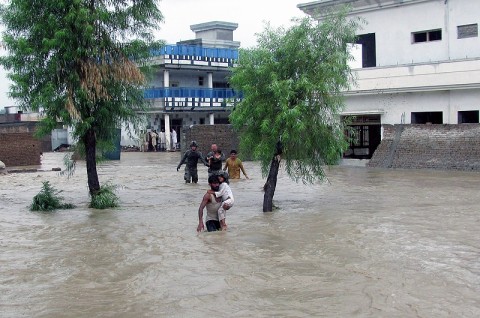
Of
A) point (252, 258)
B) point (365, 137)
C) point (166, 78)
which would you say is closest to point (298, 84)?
point (252, 258)

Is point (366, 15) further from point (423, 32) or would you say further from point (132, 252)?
point (132, 252)

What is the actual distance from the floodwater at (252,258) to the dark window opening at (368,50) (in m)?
13.6

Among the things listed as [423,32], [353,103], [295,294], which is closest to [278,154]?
[295,294]

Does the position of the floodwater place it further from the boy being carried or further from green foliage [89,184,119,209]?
the boy being carried

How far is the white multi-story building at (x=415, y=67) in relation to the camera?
79.6 feet

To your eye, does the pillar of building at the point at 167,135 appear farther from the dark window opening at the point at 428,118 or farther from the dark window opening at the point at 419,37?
the dark window opening at the point at 428,118

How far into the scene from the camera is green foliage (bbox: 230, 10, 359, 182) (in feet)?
40.5

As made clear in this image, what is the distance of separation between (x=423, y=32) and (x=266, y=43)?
1643 cm

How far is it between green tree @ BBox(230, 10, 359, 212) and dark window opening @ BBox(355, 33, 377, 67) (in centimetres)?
1656

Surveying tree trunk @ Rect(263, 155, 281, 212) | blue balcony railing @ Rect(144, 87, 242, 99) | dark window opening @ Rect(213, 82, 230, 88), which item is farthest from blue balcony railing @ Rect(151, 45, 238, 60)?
tree trunk @ Rect(263, 155, 281, 212)

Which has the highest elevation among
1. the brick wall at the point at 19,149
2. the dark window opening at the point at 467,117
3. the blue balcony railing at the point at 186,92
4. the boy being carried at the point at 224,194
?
the blue balcony railing at the point at 186,92

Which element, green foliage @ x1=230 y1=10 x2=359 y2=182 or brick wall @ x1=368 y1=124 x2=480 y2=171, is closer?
green foliage @ x1=230 y1=10 x2=359 y2=182

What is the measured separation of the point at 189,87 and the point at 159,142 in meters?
4.59

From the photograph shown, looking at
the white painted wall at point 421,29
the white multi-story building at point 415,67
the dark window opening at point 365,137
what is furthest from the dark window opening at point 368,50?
the dark window opening at point 365,137
